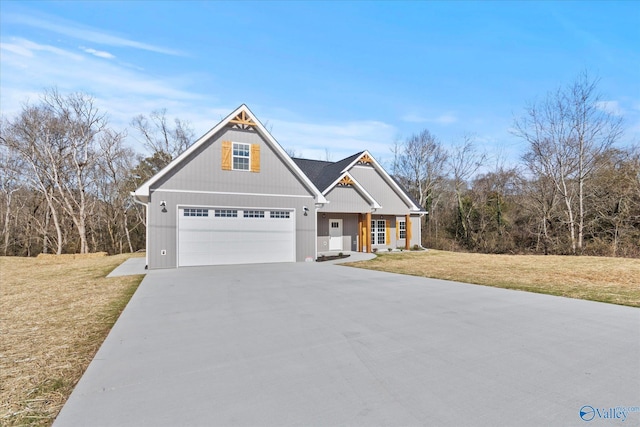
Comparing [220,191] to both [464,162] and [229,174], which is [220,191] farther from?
[464,162]

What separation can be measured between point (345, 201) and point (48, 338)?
48.5 feet

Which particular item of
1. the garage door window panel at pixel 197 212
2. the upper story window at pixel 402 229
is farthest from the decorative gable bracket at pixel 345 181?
the garage door window panel at pixel 197 212

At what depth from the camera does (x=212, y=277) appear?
9.88 meters

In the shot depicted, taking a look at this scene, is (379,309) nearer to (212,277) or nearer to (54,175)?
(212,277)

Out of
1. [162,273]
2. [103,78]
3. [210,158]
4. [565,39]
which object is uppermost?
[565,39]

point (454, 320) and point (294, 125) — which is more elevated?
point (294, 125)

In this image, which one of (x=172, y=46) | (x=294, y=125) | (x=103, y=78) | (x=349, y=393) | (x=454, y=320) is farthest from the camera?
(x=294, y=125)

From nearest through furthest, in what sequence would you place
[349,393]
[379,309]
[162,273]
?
[349,393] < [379,309] < [162,273]

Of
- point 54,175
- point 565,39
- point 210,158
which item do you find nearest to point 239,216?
point 210,158

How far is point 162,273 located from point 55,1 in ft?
27.0

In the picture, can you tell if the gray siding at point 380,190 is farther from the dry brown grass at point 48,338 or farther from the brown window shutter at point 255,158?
the dry brown grass at point 48,338

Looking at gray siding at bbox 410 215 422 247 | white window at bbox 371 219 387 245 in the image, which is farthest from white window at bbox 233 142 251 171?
gray siding at bbox 410 215 422 247

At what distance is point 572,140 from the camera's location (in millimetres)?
20203

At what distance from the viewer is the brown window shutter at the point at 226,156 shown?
13250mm
